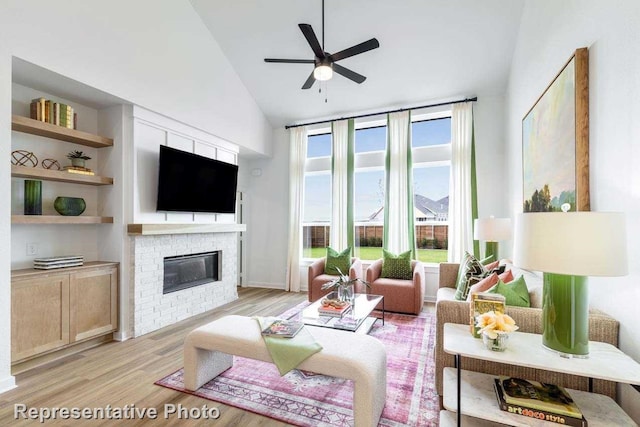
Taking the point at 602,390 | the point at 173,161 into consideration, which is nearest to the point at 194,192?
the point at 173,161

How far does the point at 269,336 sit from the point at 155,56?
351 centimetres

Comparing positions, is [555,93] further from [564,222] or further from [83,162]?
[83,162]

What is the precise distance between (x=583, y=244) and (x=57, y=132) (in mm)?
4130

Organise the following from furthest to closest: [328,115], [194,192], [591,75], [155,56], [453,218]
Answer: [328,115] → [453,218] → [194,192] → [155,56] → [591,75]

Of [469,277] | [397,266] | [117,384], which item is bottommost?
[117,384]

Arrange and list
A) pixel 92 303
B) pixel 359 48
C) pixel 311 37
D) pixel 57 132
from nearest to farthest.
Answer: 1. pixel 311 37
2. pixel 359 48
3. pixel 57 132
4. pixel 92 303

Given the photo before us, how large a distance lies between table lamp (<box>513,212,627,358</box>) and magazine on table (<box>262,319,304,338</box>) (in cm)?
153

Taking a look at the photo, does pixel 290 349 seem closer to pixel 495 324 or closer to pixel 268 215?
pixel 495 324

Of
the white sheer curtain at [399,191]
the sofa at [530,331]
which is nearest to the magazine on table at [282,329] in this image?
the sofa at [530,331]

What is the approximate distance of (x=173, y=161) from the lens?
12.6 ft

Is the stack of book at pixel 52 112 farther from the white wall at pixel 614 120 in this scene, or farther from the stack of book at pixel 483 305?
the white wall at pixel 614 120

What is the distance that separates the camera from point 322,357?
1962mm

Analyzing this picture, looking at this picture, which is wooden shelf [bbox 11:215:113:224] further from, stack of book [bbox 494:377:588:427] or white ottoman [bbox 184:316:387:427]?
stack of book [bbox 494:377:588:427]

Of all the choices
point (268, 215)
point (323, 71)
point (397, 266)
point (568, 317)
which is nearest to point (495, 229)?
point (397, 266)
